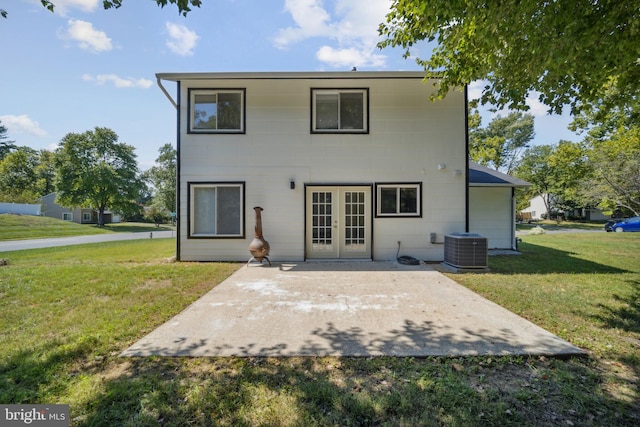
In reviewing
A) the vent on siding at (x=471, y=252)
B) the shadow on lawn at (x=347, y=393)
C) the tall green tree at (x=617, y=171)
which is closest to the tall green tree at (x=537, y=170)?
the tall green tree at (x=617, y=171)

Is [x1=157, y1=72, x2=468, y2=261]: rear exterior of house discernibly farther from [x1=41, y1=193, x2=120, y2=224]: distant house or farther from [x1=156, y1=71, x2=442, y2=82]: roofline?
[x1=41, y1=193, x2=120, y2=224]: distant house

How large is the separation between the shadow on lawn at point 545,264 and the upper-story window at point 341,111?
217 inches

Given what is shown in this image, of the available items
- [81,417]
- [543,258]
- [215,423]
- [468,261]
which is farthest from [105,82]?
[543,258]

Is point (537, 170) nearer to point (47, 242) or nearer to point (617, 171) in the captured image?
point (617, 171)

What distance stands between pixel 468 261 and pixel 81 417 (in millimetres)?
7594

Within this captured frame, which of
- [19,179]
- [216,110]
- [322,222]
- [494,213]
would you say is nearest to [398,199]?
[322,222]

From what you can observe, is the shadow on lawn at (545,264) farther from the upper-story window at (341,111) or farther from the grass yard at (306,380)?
the upper-story window at (341,111)

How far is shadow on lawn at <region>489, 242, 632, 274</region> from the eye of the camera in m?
7.00

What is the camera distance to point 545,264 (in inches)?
305

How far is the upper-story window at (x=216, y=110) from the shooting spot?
8.21 meters

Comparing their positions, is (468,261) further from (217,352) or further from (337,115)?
(217,352)

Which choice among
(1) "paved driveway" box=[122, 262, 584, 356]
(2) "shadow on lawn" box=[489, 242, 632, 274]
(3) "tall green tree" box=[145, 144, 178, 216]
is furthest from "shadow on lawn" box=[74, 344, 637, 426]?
(3) "tall green tree" box=[145, 144, 178, 216]

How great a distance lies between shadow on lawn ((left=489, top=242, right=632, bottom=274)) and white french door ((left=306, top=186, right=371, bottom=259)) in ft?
11.9

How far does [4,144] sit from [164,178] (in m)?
26.6
